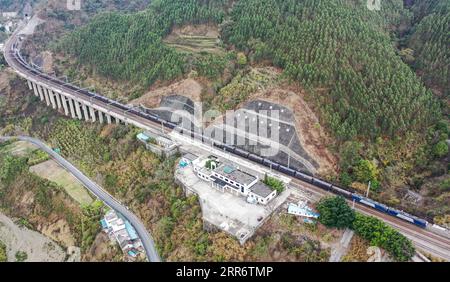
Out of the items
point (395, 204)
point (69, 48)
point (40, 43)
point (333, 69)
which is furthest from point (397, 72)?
point (40, 43)

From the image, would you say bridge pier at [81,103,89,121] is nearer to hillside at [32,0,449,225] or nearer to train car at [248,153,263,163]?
hillside at [32,0,449,225]

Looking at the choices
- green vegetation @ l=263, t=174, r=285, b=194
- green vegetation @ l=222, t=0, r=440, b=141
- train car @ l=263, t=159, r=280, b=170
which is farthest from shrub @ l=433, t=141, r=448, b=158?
green vegetation @ l=263, t=174, r=285, b=194

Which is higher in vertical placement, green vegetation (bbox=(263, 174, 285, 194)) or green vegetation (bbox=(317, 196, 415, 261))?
green vegetation (bbox=(317, 196, 415, 261))

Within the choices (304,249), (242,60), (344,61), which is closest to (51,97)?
(242,60)

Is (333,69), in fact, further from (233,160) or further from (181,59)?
(181,59)

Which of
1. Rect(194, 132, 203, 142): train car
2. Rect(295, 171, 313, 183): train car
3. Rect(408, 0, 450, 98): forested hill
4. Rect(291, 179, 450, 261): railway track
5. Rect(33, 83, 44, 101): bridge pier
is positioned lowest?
Rect(33, 83, 44, 101): bridge pier

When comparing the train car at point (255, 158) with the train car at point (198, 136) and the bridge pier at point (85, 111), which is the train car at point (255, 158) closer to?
the train car at point (198, 136)
